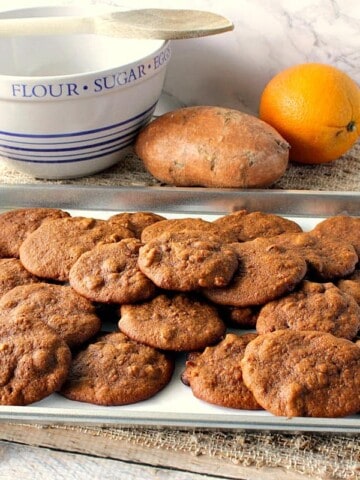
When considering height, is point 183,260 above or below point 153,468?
above

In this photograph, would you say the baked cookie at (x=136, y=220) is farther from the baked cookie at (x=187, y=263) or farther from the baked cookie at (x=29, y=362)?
the baked cookie at (x=29, y=362)

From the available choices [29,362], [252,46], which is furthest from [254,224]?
[252,46]

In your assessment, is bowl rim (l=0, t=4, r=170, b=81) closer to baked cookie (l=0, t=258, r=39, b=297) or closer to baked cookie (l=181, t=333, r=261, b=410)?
baked cookie (l=0, t=258, r=39, b=297)

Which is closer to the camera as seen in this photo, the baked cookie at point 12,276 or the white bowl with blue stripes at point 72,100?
the baked cookie at point 12,276

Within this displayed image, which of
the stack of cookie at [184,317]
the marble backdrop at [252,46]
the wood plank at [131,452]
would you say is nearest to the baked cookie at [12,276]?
the stack of cookie at [184,317]

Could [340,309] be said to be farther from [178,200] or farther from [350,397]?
[178,200]

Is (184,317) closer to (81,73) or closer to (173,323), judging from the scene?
(173,323)

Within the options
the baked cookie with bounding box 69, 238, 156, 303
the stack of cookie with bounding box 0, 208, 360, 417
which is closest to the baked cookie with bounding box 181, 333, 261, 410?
the stack of cookie with bounding box 0, 208, 360, 417

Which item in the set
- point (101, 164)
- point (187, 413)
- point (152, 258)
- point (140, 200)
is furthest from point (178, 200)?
Answer: point (187, 413)
